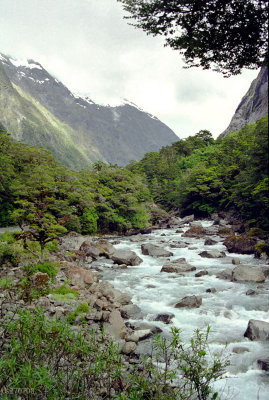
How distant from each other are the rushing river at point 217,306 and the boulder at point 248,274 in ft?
1.47

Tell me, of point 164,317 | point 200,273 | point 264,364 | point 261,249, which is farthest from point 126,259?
point 264,364

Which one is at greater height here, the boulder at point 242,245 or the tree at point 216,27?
the tree at point 216,27

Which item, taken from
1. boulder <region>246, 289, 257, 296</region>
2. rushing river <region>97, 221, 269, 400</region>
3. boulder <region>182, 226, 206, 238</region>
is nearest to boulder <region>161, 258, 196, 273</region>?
rushing river <region>97, 221, 269, 400</region>

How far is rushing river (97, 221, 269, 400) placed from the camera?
6.07m

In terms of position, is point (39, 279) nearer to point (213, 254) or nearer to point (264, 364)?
point (264, 364)

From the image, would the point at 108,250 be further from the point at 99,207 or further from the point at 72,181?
the point at 99,207

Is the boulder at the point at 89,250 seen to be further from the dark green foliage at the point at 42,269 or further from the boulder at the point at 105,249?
the dark green foliage at the point at 42,269

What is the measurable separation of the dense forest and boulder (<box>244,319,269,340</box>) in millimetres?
4442

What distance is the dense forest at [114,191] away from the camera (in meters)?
22.0

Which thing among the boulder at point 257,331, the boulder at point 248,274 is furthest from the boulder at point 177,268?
the boulder at point 257,331

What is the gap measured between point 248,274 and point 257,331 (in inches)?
245

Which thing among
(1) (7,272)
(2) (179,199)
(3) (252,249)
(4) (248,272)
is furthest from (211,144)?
(1) (7,272)

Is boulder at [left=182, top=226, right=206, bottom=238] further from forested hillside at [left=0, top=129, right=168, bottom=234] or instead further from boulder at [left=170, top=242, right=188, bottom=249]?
forested hillside at [left=0, top=129, right=168, bottom=234]

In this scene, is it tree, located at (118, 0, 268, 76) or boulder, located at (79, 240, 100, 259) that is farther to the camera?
boulder, located at (79, 240, 100, 259)
